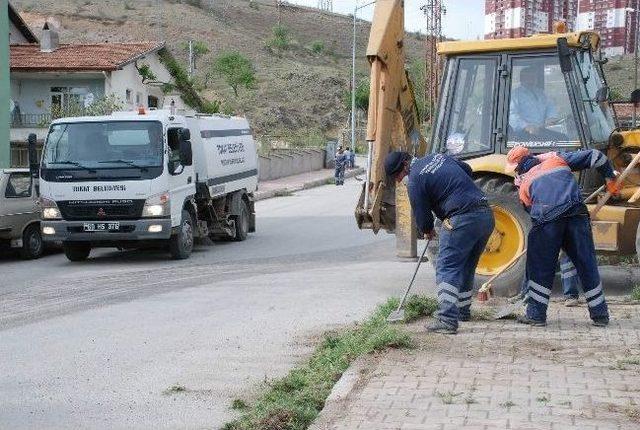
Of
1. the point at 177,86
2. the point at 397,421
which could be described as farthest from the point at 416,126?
the point at 177,86

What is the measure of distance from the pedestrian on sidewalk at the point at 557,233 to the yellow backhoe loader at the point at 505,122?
1.99 m

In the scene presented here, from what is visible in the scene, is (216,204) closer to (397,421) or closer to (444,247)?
(444,247)

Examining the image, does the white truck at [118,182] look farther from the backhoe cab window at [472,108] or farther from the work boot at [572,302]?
the work boot at [572,302]

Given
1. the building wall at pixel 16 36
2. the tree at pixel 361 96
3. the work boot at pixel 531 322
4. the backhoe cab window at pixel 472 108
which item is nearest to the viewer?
the work boot at pixel 531 322

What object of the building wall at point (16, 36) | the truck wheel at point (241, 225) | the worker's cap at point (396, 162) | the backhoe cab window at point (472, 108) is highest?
the building wall at point (16, 36)

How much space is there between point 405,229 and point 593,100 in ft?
8.97

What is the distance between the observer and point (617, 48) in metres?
54.9

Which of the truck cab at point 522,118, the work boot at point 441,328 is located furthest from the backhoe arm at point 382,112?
the work boot at point 441,328

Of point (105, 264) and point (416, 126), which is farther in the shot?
point (105, 264)

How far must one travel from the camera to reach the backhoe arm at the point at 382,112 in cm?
1279

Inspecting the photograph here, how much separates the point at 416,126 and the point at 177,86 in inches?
1374

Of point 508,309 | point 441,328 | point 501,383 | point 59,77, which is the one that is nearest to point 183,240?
point 508,309

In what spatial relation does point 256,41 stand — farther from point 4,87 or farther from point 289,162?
point 4,87

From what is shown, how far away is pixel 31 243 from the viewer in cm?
1736
